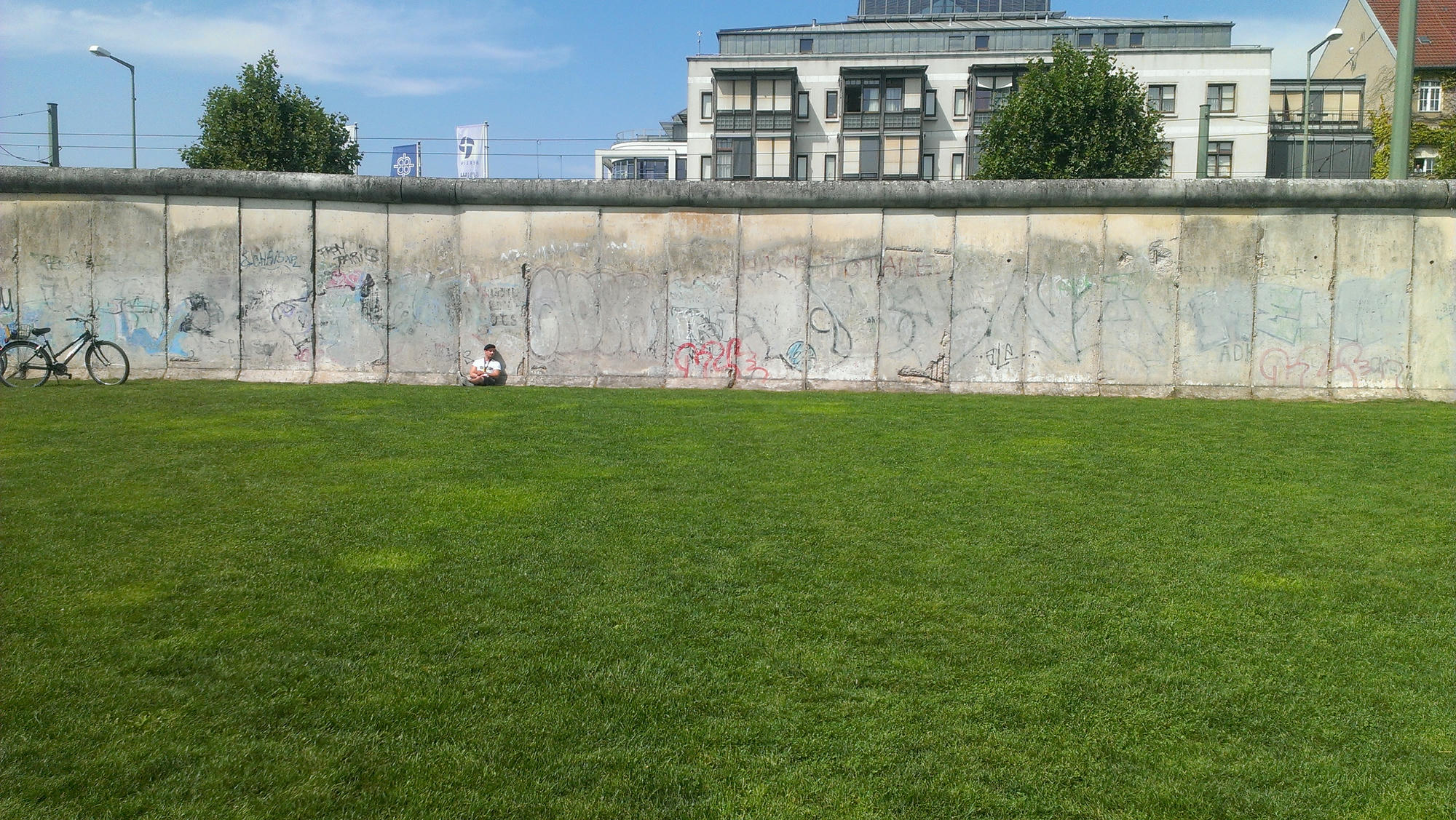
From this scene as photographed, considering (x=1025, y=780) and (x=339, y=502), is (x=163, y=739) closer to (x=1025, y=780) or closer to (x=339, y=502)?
(x=1025, y=780)

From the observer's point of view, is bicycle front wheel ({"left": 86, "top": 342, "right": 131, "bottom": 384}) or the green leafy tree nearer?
bicycle front wheel ({"left": 86, "top": 342, "right": 131, "bottom": 384})

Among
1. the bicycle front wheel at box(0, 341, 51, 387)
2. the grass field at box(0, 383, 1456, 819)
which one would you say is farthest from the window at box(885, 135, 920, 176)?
the grass field at box(0, 383, 1456, 819)

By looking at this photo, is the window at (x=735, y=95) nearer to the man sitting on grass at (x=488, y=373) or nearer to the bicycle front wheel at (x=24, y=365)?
the man sitting on grass at (x=488, y=373)

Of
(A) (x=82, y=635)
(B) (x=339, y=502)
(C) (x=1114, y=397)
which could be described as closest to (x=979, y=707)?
(A) (x=82, y=635)

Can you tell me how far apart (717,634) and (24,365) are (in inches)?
654

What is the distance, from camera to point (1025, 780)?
12.8 ft

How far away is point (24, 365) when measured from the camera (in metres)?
17.3

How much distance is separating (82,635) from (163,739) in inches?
56.8

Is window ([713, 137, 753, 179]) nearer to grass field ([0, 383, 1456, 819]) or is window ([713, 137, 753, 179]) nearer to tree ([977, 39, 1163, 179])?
tree ([977, 39, 1163, 179])

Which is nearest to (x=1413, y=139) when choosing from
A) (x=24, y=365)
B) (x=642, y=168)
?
(x=642, y=168)

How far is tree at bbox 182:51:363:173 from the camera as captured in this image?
4603cm

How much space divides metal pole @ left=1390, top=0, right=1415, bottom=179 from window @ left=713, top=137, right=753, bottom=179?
147ft

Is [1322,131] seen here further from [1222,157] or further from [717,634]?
[717,634]

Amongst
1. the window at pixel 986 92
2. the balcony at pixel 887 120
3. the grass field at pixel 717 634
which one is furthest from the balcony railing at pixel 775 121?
the grass field at pixel 717 634
